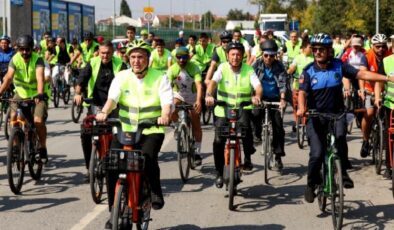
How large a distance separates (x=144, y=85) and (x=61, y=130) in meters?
9.18

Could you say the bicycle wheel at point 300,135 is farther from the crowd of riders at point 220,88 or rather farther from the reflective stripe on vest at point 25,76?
the reflective stripe on vest at point 25,76

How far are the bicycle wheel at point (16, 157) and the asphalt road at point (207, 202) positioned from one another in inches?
5.1

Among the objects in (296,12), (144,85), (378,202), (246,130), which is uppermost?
(296,12)

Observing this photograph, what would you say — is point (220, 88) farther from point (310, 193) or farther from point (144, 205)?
point (144, 205)

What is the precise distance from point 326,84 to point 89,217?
112 inches

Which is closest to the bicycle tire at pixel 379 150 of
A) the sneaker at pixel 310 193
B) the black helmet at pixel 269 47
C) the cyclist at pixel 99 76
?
the black helmet at pixel 269 47

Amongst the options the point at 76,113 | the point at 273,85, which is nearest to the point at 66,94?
the point at 76,113

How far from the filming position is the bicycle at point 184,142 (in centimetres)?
1000

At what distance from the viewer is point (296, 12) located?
100 metres

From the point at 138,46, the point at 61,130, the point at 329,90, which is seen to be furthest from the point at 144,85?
the point at 61,130

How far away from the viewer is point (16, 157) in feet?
30.5

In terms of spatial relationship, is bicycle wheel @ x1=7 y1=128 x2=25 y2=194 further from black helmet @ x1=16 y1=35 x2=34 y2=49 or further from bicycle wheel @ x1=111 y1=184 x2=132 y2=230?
bicycle wheel @ x1=111 y1=184 x2=132 y2=230

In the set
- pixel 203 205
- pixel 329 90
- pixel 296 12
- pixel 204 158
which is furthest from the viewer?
pixel 296 12

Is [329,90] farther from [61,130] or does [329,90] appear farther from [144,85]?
[61,130]
